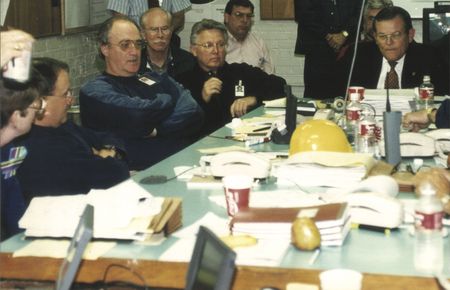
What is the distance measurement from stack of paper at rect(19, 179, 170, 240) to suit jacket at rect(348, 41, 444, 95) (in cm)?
308

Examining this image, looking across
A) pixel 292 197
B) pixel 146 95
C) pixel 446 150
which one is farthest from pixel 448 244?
pixel 146 95

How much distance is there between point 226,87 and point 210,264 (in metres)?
3.62

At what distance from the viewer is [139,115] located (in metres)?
4.18

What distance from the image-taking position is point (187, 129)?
4453mm

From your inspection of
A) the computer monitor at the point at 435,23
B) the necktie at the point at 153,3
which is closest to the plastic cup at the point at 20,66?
the computer monitor at the point at 435,23

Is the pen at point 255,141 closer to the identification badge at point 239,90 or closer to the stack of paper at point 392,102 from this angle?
the stack of paper at point 392,102

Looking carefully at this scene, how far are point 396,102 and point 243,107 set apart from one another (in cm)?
95

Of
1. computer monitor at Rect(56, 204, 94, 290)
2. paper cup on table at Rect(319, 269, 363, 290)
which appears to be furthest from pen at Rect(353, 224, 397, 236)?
computer monitor at Rect(56, 204, 94, 290)

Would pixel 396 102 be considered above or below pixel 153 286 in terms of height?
above

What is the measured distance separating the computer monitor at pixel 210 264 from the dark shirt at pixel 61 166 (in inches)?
56.4

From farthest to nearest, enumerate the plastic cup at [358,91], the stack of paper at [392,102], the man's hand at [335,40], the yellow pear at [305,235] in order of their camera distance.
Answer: the man's hand at [335,40], the stack of paper at [392,102], the plastic cup at [358,91], the yellow pear at [305,235]

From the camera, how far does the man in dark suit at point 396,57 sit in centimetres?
503

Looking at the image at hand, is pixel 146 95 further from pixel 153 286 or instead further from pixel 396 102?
pixel 153 286

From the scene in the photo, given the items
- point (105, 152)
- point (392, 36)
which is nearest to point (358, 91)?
point (392, 36)
